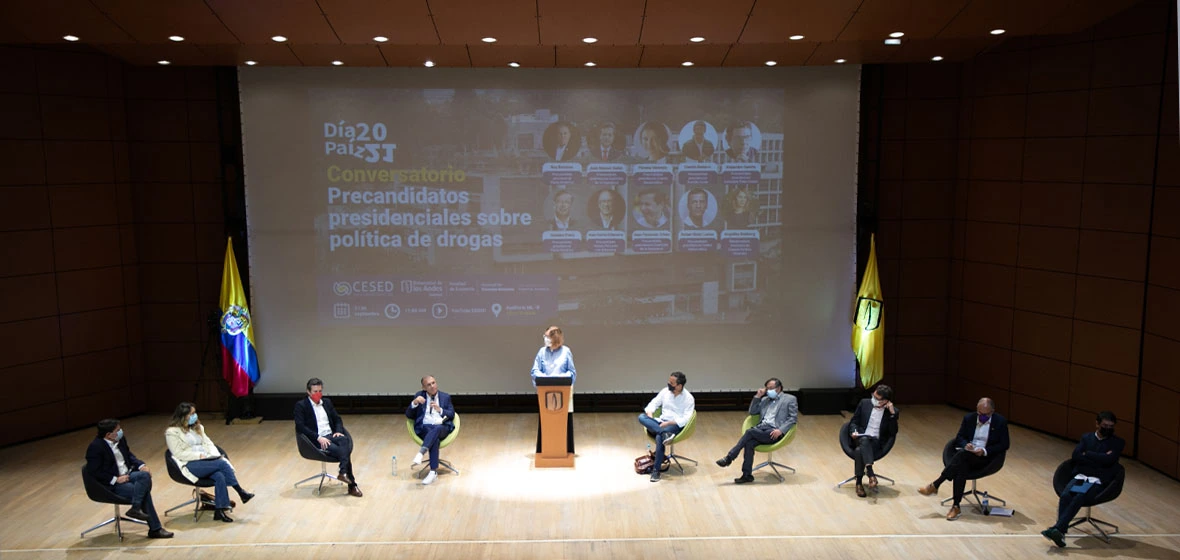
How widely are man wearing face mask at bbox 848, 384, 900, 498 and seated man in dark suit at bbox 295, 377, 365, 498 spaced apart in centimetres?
439

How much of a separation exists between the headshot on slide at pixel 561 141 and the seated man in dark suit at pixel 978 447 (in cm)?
494

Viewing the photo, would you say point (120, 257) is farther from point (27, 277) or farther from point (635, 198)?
point (635, 198)

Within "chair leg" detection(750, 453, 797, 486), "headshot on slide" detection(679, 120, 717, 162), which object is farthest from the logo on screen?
"headshot on slide" detection(679, 120, 717, 162)

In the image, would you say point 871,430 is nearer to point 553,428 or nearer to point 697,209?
point 553,428

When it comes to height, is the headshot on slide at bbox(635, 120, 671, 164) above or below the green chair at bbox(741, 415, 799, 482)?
above

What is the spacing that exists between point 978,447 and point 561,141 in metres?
5.27

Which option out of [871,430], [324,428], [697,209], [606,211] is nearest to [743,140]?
[697,209]

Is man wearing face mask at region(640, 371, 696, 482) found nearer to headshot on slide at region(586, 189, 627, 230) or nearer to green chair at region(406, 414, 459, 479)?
green chair at region(406, 414, 459, 479)

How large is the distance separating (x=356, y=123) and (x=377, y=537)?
4.80m

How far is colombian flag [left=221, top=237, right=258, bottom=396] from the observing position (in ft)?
32.0

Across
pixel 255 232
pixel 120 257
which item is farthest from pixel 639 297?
pixel 120 257

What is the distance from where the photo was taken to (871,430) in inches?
312

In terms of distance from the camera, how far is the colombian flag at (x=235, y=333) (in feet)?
32.0

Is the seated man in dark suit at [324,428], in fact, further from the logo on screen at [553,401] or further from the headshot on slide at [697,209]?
the headshot on slide at [697,209]
